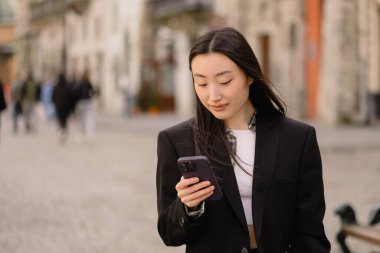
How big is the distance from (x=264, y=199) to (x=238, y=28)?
2907 cm

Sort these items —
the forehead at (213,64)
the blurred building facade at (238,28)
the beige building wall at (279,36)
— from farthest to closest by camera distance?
the beige building wall at (279,36) < the blurred building facade at (238,28) < the forehead at (213,64)

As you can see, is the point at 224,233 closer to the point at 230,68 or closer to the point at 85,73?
the point at 230,68

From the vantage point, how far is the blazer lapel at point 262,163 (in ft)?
8.95

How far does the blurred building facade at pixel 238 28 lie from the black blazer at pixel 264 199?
4530 millimetres

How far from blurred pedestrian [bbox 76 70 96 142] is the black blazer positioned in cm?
1841

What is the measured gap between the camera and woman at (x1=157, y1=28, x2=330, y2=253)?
2.72 metres

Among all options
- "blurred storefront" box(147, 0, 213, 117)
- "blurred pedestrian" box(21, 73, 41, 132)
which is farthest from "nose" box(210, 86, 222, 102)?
"blurred storefront" box(147, 0, 213, 117)

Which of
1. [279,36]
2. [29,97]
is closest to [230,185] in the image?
[29,97]

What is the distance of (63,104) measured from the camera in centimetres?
2150

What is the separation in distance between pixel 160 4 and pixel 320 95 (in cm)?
1434

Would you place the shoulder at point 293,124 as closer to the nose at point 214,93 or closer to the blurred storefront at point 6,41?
the nose at point 214,93

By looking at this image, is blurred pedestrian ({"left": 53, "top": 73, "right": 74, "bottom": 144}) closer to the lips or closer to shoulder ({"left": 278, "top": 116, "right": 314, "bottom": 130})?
shoulder ({"left": 278, "top": 116, "right": 314, "bottom": 130})

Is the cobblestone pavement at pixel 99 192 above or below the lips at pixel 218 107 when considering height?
below

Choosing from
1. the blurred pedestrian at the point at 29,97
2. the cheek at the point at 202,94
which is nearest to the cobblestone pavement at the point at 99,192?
the cheek at the point at 202,94
